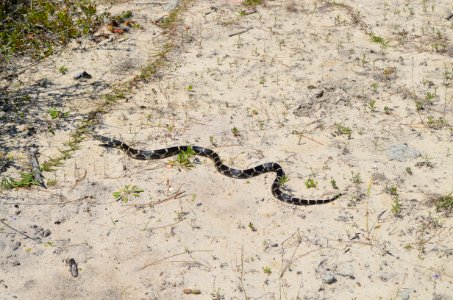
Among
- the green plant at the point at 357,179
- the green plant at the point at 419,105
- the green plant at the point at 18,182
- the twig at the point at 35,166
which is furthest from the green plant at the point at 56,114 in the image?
the green plant at the point at 419,105

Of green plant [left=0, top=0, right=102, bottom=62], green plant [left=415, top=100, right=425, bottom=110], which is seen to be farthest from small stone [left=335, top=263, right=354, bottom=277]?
green plant [left=0, top=0, right=102, bottom=62]

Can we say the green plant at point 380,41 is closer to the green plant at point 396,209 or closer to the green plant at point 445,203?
the green plant at point 445,203

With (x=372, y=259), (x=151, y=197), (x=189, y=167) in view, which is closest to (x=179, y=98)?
(x=189, y=167)

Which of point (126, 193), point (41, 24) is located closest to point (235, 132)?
point (126, 193)

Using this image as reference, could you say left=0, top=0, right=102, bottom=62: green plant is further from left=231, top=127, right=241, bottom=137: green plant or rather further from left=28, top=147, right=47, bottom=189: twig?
left=231, top=127, right=241, bottom=137: green plant

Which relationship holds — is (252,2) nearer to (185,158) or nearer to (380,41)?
(380,41)
